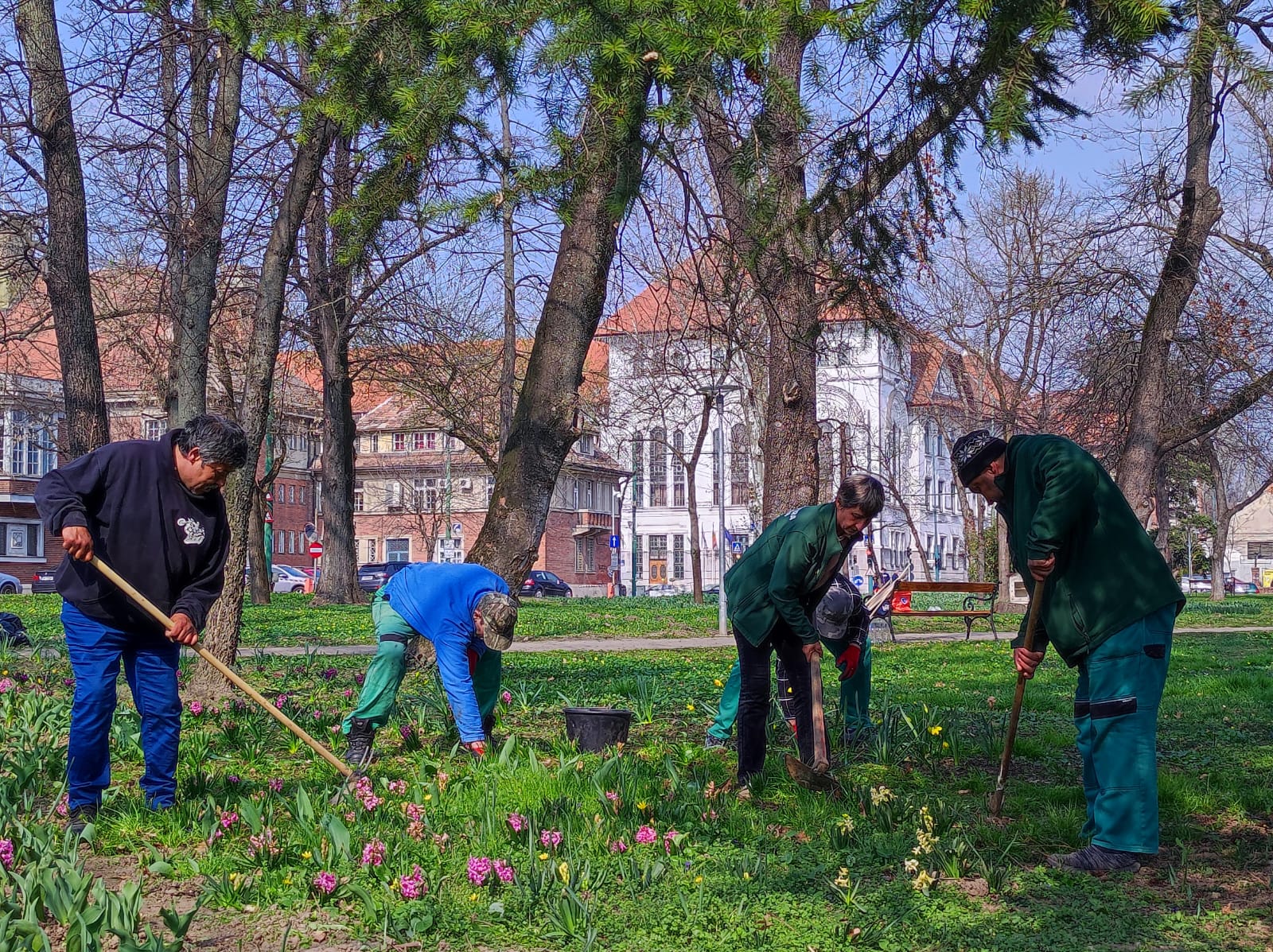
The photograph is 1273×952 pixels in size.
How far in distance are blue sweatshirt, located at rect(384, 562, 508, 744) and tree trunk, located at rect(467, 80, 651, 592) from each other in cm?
241

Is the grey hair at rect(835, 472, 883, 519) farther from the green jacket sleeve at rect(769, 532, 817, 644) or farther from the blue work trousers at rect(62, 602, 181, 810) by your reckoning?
the blue work trousers at rect(62, 602, 181, 810)

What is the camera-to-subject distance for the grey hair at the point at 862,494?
541 cm

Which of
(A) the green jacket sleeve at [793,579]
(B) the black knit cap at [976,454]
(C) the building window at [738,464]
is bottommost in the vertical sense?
(A) the green jacket sleeve at [793,579]

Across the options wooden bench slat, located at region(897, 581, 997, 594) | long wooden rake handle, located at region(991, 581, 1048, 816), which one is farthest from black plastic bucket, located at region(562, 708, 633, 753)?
wooden bench slat, located at region(897, 581, 997, 594)

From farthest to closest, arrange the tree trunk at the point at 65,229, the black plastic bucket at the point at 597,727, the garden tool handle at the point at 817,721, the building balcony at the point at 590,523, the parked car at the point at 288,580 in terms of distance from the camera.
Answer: the building balcony at the point at 590,523 < the parked car at the point at 288,580 < the tree trunk at the point at 65,229 < the black plastic bucket at the point at 597,727 < the garden tool handle at the point at 817,721

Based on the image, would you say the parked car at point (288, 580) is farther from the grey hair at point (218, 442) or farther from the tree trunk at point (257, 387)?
the grey hair at point (218, 442)

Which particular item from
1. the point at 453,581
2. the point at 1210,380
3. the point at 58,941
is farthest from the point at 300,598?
the point at 58,941

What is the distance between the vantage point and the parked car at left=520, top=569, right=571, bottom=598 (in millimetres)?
49469

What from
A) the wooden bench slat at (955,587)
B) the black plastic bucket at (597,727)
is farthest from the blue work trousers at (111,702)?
the wooden bench slat at (955,587)

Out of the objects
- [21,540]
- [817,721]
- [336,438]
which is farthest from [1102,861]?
[21,540]

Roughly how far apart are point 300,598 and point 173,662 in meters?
25.0

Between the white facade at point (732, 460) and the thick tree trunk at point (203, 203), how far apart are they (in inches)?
377

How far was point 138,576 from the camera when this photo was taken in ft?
16.4

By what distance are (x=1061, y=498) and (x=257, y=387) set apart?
18.0ft
